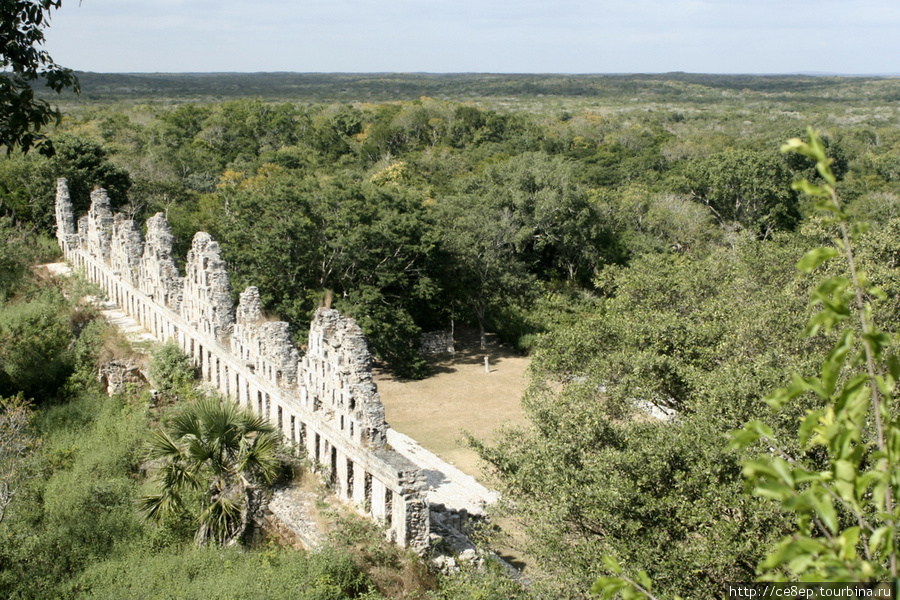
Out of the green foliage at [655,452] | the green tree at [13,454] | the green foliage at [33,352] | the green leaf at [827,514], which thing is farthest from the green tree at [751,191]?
the green leaf at [827,514]

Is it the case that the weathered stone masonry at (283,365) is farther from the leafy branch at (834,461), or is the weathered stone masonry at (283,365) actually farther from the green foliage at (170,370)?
the leafy branch at (834,461)

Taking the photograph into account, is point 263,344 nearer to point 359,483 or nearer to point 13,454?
point 359,483

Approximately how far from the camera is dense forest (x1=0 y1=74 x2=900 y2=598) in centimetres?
1245

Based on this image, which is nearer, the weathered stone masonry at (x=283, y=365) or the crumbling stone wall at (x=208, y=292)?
the weathered stone masonry at (x=283, y=365)

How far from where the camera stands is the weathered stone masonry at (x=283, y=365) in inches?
584

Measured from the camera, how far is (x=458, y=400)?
30.8 metres

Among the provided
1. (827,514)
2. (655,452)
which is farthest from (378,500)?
(827,514)

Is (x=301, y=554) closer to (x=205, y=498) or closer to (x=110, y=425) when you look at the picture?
(x=205, y=498)

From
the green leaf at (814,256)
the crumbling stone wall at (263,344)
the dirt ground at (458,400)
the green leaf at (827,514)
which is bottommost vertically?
the dirt ground at (458,400)

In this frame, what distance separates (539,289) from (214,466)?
25.4m

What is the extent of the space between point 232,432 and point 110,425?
6370mm

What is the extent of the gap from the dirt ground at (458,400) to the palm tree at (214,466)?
387 inches

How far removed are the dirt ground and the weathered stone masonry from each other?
24.9 feet

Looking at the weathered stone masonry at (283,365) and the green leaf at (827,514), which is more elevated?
the green leaf at (827,514)
